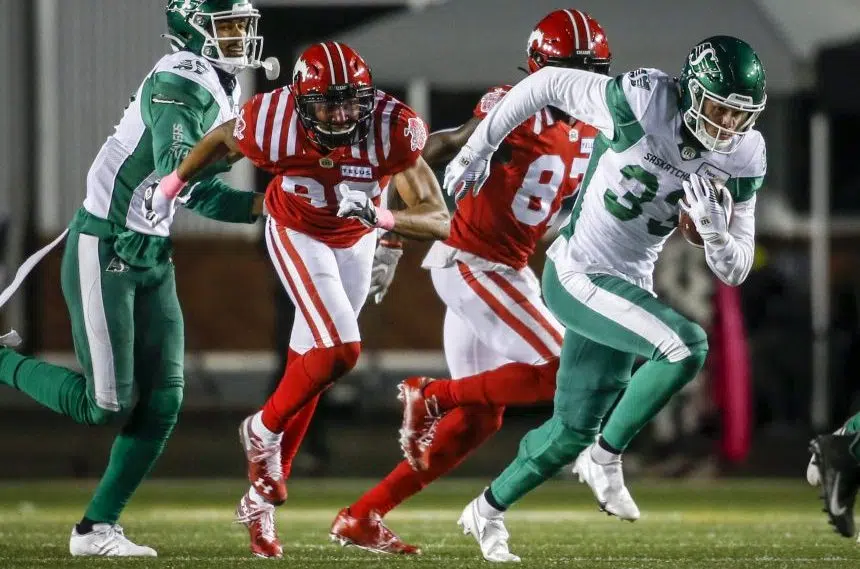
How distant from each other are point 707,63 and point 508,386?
1.37m

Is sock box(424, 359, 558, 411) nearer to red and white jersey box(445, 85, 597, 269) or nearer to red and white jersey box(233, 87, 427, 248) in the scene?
red and white jersey box(445, 85, 597, 269)

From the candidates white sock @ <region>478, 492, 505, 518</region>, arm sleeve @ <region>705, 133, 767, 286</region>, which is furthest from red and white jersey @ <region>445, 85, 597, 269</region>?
white sock @ <region>478, 492, 505, 518</region>

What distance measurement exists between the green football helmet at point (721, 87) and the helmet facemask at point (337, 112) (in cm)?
100

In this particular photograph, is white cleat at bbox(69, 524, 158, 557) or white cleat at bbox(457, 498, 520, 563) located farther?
white cleat at bbox(69, 524, 158, 557)

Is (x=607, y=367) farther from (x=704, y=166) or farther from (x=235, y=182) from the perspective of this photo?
(x=235, y=182)

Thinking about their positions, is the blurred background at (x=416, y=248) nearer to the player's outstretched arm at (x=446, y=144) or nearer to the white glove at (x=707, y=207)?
the player's outstretched arm at (x=446, y=144)

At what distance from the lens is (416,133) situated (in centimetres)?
547

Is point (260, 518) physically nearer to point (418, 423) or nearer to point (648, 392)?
point (418, 423)

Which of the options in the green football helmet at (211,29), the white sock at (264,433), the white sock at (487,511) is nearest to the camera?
the white sock at (487,511)

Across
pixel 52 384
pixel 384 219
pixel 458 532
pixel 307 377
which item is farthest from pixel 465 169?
pixel 458 532

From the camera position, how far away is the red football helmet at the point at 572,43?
5895mm

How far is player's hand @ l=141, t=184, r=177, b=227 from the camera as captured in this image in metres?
5.48

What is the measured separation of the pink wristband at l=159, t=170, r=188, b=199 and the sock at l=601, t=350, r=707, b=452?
155cm

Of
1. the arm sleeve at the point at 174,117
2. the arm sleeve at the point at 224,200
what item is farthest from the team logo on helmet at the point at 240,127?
the arm sleeve at the point at 224,200
